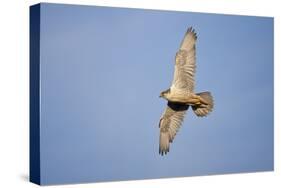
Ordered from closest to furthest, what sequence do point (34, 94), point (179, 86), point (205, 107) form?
point (34, 94), point (179, 86), point (205, 107)

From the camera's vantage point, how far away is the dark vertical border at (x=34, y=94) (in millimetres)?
9328

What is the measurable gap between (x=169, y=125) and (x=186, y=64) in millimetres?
772

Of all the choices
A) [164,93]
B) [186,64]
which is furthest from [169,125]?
[186,64]

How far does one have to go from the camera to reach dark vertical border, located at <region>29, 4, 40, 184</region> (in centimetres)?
933

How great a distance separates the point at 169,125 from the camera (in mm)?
10117

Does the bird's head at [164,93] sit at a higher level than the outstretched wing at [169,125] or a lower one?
higher

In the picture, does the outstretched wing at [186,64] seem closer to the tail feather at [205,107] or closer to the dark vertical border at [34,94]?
the tail feather at [205,107]

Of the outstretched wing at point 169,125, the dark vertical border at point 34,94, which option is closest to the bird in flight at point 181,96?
the outstretched wing at point 169,125

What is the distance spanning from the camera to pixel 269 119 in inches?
432

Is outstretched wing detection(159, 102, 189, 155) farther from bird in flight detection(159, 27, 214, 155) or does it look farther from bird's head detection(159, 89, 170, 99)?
bird's head detection(159, 89, 170, 99)

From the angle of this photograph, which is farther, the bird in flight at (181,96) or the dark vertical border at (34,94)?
the bird in flight at (181,96)

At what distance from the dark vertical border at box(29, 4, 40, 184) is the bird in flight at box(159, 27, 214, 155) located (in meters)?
1.55

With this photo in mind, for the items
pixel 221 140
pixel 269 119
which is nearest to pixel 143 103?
pixel 221 140

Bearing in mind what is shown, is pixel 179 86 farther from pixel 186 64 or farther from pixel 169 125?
pixel 169 125
